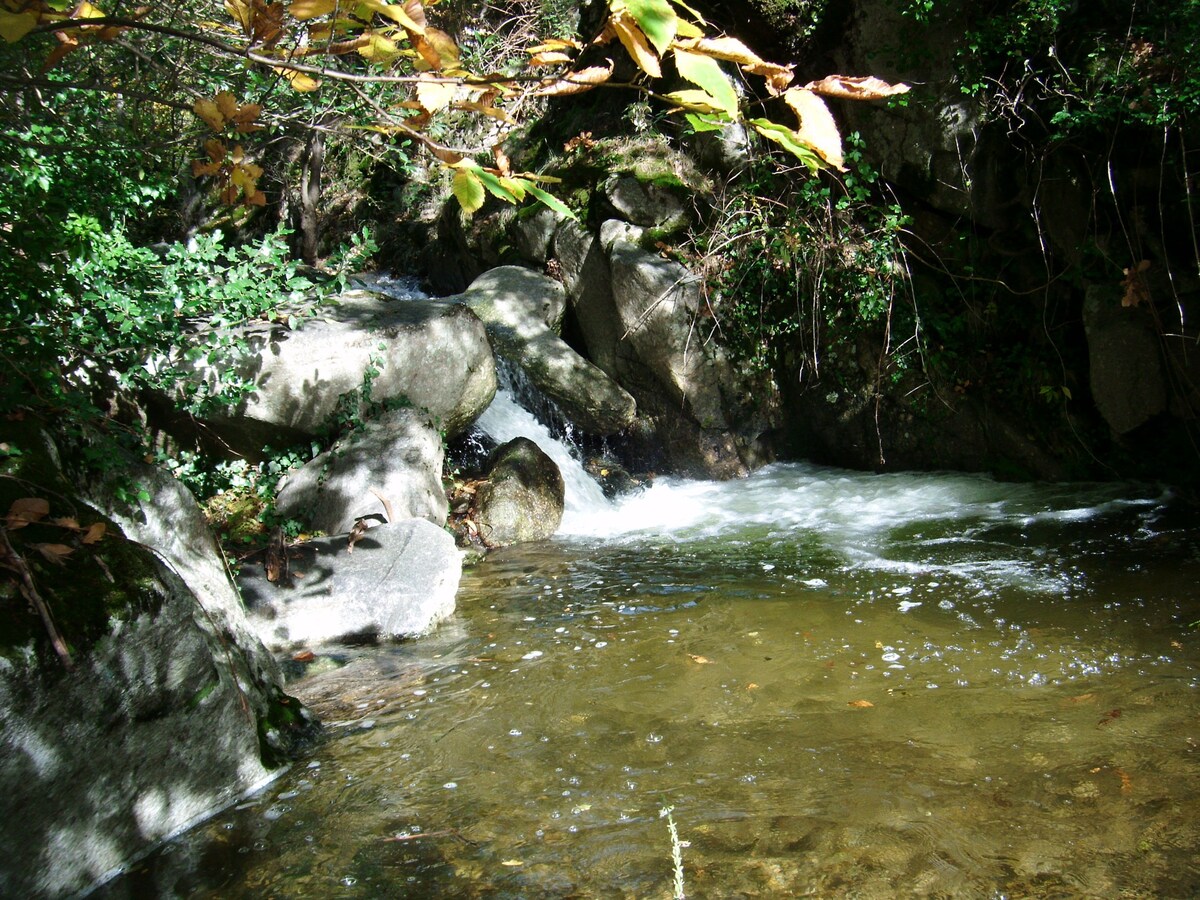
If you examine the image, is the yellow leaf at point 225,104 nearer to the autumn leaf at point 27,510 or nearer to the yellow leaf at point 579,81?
the yellow leaf at point 579,81

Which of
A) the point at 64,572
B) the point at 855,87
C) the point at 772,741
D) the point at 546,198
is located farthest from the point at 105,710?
the point at 855,87

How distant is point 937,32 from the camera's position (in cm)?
793

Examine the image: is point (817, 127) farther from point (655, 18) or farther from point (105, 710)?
point (105, 710)

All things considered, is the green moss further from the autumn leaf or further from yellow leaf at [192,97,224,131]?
yellow leaf at [192,97,224,131]

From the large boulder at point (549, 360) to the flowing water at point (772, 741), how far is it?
11.6 feet

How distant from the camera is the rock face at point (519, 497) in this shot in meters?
7.59

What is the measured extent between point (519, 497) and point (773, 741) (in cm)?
474

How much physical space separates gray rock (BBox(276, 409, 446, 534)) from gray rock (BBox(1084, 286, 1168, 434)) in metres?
5.71

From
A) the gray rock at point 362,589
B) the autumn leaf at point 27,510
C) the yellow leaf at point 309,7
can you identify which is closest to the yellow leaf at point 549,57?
the yellow leaf at point 309,7

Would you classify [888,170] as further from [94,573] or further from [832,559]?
[94,573]

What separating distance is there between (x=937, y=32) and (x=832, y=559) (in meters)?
5.29

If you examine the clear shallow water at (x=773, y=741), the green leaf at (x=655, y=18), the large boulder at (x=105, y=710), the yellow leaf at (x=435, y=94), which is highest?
the yellow leaf at (x=435, y=94)

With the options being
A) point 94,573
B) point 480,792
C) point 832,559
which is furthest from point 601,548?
point 94,573

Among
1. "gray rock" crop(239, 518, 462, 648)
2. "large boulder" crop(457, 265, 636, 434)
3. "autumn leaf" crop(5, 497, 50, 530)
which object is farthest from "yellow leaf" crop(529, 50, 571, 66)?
"large boulder" crop(457, 265, 636, 434)
